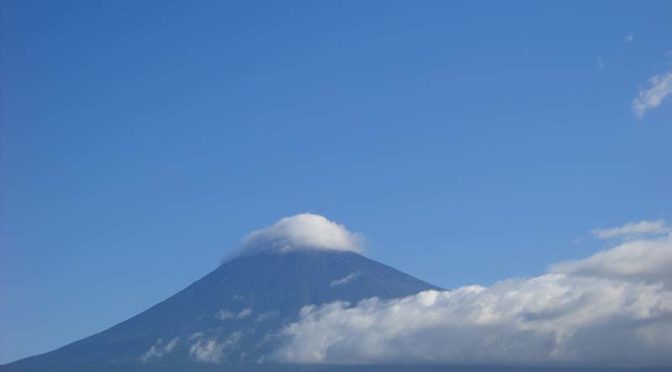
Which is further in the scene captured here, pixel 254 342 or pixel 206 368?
pixel 254 342

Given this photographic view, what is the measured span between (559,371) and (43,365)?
105 meters

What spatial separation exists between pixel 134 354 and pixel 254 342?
2436 centimetres

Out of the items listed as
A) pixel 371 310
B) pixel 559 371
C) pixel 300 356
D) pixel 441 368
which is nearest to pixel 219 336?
pixel 300 356

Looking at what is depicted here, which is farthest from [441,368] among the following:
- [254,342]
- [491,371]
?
[254,342]

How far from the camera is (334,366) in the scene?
187 meters

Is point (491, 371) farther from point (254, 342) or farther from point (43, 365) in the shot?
point (43, 365)

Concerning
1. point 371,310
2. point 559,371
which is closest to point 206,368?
point 371,310

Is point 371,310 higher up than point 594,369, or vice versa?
point 371,310

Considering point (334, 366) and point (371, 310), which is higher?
point (371, 310)

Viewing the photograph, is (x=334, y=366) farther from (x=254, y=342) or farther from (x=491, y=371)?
(x=491, y=371)

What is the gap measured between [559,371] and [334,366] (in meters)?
46.9

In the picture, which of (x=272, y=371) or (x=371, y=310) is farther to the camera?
(x=371, y=310)

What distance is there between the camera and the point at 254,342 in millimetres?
193875

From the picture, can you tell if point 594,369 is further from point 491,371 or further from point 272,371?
point 272,371
